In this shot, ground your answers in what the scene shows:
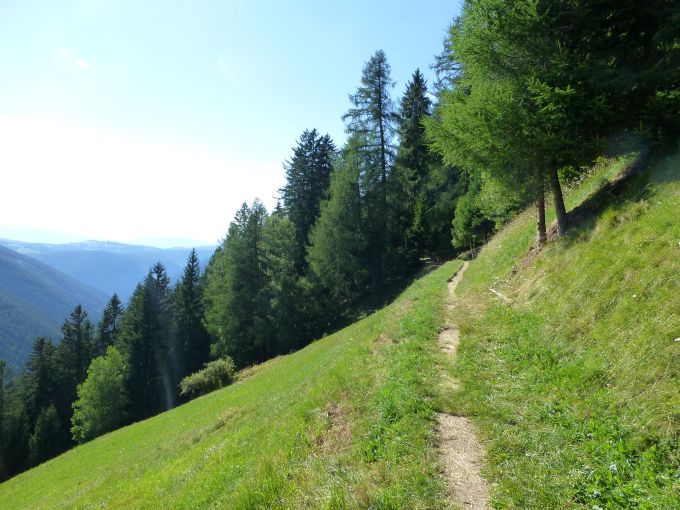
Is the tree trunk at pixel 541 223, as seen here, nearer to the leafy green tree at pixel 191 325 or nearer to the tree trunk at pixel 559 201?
the tree trunk at pixel 559 201

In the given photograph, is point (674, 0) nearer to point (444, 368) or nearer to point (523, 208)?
point (444, 368)

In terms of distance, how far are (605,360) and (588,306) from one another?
1906 mm

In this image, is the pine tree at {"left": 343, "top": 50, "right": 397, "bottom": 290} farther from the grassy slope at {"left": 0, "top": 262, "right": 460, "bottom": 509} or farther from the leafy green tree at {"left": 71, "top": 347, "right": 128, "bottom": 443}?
the leafy green tree at {"left": 71, "top": 347, "right": 128, "bottom": 443}

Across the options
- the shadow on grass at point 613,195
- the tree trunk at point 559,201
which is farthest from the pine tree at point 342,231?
the tree trunk at point 559,201

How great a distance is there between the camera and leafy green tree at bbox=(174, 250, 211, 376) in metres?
60.6

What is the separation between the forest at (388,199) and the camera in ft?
38.6

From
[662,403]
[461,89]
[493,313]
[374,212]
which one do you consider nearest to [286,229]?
[374,212]

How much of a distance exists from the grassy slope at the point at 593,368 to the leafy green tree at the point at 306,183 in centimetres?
3924

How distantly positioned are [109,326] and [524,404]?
8637 centimetres

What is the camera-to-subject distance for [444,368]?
9.09 meters

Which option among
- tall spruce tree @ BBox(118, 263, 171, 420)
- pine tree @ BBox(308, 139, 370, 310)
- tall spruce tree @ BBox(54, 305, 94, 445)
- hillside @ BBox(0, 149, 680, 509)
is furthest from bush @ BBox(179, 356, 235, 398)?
tall spruce tree @ BBox(54, 305, 94, 445)

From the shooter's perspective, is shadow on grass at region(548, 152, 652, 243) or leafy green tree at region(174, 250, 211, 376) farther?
leafy green tree at region(174, 250, 211, 376)

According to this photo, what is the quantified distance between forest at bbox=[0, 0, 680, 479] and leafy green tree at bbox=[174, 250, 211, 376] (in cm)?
22

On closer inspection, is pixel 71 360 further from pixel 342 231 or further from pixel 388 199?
pixel 388 199
